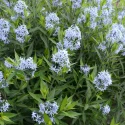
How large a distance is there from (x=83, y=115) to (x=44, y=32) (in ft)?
3.26

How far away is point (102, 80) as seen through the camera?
2.82 metres

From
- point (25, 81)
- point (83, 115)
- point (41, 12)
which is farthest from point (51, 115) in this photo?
point (41, 12)

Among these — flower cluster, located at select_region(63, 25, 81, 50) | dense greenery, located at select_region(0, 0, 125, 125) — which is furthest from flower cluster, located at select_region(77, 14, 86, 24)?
flower cluster, located at select_region(63, 25, 81, 50)

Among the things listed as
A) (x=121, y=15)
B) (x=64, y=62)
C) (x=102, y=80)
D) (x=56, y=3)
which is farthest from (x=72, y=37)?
(x=121, y=15)

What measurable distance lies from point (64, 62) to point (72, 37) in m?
0.37

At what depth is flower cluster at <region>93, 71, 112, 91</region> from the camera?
280 cm

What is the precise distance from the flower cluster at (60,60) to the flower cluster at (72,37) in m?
0.30

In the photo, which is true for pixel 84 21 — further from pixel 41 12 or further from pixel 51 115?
pixel 51 115

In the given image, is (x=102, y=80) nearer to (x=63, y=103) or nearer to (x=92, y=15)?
(x=63, y=103)

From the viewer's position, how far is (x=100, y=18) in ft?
11.6

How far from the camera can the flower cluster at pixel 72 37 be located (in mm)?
2828

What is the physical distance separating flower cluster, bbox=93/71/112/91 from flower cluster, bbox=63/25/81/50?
39cm

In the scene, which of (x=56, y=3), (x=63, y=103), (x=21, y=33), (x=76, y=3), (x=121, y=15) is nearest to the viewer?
(x=63, y=103)

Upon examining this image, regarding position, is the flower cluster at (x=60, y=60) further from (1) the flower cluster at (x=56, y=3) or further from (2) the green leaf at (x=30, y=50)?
(1) the flower cluster at (x=56, y=3)
